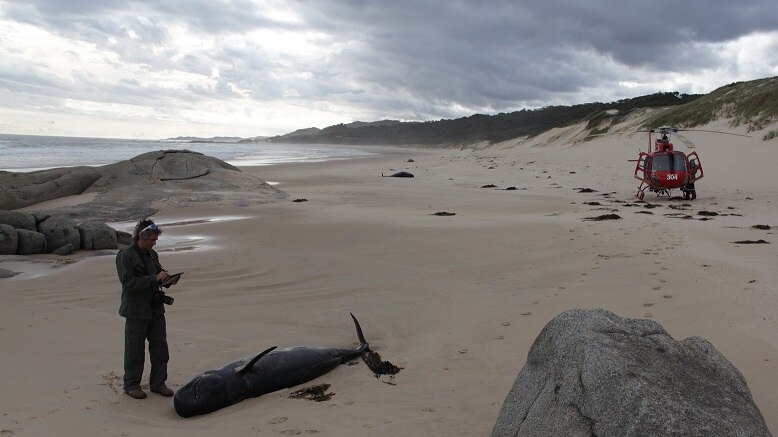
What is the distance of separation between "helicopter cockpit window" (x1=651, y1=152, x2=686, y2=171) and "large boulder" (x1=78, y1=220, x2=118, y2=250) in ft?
49.1

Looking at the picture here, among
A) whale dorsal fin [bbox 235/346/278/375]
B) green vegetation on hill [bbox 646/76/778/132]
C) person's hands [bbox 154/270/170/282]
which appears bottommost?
whale dorsal fin [bbox 235/346/278/375]

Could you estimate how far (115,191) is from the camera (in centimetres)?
1827

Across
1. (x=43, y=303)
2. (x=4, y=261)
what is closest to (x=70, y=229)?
(x=4, y=261)

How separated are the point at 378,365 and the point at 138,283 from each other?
2.31 metres

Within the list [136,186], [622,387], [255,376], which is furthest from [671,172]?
[136,186]

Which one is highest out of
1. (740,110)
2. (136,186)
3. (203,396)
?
(740,110)

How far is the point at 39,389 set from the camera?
16.5 ft

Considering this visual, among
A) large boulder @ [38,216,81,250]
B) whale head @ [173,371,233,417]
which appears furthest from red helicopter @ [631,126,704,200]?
whale head @ [173,371,233,417]

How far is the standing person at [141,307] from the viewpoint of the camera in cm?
500

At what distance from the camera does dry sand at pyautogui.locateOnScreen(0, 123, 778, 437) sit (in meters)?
4.59

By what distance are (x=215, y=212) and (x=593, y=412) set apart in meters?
15.3

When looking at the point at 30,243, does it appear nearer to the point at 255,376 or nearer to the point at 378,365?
the point at 255,376

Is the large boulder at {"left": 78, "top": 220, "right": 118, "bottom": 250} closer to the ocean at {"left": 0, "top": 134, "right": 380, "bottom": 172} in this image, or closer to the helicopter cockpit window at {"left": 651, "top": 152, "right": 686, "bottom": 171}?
the helicopter cockpit window at {"left": 651, "top": 152, "right": 686, "bottom": 171}

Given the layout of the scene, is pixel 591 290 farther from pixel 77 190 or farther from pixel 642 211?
pixel 77 190
